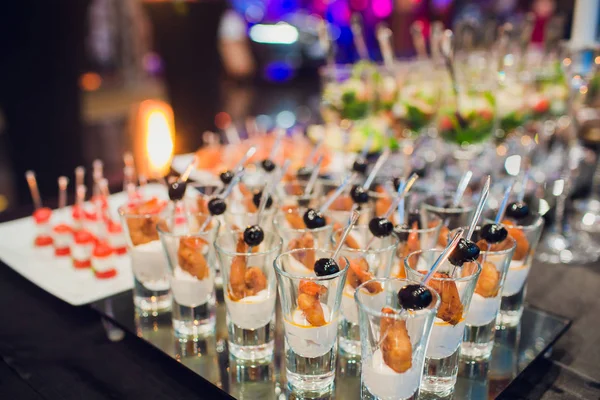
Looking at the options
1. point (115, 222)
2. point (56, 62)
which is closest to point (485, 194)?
point (115, 222)

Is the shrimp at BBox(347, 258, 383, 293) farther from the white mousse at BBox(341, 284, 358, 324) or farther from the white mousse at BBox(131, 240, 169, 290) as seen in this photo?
the white mousse at BBox(131, 240, 169, 290)

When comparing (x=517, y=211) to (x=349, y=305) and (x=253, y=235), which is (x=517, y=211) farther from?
(x=253, y=235)

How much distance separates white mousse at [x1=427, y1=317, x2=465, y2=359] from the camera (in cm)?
115

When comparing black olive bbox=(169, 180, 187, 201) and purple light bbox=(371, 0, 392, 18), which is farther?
purple light bbox=(371, 0, 392, 18)

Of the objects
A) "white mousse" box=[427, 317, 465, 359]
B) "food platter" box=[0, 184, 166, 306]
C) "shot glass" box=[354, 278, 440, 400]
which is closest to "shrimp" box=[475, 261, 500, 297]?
"white mousse" box=[427, 317, 465, 359]

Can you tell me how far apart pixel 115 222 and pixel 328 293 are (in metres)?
1.06

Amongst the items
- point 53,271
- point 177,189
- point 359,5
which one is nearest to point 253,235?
point 177,189

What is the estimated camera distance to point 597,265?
5.99ft

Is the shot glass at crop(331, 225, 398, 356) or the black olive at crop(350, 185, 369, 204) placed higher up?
the black olive at crop(350, 185, 369, 204)

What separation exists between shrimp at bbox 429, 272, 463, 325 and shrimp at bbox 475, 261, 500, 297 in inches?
5.8

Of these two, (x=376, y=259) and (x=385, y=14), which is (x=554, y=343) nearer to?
(x=376, y=259)

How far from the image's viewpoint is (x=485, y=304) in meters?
1.27

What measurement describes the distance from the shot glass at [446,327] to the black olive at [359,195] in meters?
0.42

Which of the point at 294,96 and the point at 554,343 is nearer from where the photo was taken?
the point at 554,343
